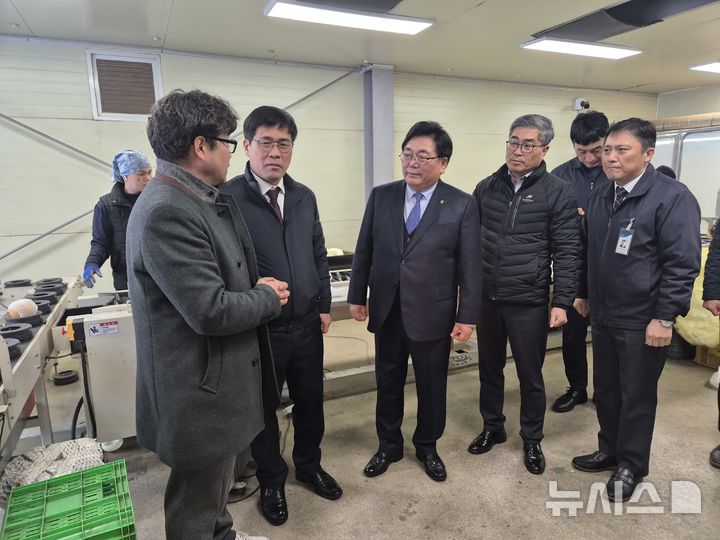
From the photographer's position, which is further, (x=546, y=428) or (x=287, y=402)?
(x=287, y=402)

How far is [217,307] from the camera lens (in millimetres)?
1155

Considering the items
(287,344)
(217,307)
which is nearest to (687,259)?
(287,344)

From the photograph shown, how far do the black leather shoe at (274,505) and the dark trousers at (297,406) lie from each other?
34mm

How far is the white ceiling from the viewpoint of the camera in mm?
3406

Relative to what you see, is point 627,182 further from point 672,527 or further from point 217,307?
point 217,307

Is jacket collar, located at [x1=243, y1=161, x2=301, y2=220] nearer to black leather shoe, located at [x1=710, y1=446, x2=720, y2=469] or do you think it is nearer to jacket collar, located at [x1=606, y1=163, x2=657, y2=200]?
jacket collar, located at [x1=606, y1=163, x2=657, y2=200]

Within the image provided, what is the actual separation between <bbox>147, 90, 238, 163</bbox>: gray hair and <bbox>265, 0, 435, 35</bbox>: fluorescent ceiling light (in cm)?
251

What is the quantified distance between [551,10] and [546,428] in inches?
126

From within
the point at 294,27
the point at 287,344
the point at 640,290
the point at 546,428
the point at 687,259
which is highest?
the point at 294,27

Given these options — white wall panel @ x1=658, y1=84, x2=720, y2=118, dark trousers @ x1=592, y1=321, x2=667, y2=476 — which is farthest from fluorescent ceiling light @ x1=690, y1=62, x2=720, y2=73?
dark trousers @ x1=592, y1=321, x2=667, y2=476

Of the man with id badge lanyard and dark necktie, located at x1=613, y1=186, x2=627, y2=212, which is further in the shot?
dark necktie, located at x1=613, y1=186, x2=627, y2=212

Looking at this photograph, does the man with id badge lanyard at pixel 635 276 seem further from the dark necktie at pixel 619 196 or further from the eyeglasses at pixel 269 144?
the eyeglasses at pixel 269 144

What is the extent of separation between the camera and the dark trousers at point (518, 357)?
2.25 meters

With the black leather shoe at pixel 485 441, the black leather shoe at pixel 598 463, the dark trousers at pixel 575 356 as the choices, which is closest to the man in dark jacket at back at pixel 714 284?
the black leather shoe at pixel 598 463
